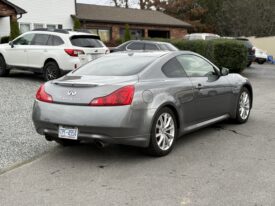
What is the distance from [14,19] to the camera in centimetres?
2341

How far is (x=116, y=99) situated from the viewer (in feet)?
18.1

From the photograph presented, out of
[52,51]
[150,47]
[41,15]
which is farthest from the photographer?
[41,15]

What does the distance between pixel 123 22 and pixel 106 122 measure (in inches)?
1167

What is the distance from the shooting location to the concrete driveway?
453 cm

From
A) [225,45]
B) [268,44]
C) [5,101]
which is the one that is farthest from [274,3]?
[5,101]

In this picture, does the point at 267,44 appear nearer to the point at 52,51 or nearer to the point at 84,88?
the point at 52,51

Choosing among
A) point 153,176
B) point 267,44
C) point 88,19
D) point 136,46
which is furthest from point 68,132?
point 267,44

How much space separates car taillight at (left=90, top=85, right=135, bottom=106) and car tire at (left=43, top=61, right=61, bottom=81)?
8536mm

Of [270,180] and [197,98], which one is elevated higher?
[197,98]

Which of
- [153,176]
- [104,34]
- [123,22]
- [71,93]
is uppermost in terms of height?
[123,22]

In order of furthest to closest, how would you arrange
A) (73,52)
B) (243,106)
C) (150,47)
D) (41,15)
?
(41,15) → (150,47) → (73,52) → (243,106)

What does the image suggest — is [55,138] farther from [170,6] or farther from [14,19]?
[170,6]

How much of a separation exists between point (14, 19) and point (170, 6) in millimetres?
29942

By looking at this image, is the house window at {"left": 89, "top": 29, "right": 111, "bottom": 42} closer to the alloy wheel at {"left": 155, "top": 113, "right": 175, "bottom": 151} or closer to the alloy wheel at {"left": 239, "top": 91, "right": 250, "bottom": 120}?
the alloy wheel at {"left": 239, "top": 91, "right": 250, "bottom": 120}
